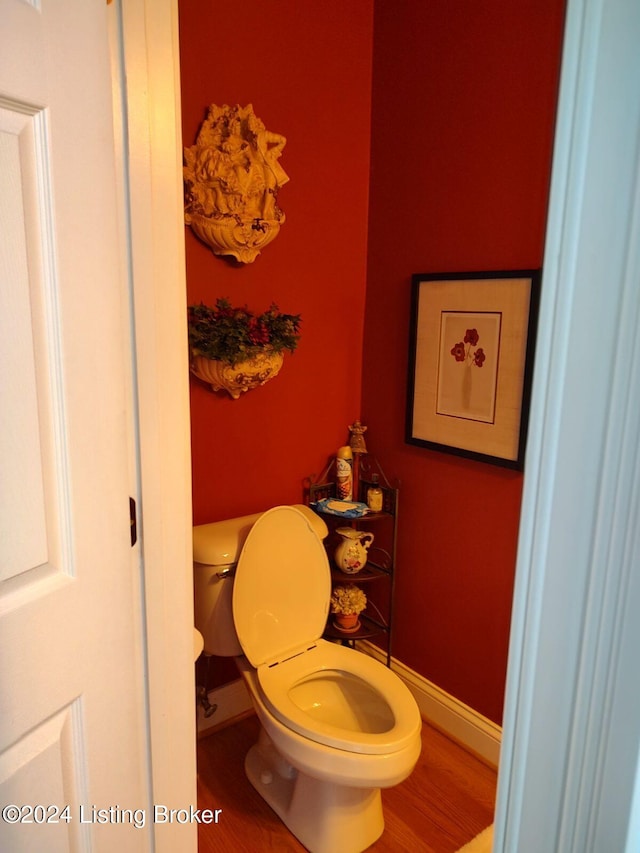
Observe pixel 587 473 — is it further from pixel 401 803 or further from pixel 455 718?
pixel 455 718

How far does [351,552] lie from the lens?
2061 mm

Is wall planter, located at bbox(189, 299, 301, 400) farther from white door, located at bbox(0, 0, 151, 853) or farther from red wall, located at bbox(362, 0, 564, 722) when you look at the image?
white door, located at bbox(0, 0, 151, 853)

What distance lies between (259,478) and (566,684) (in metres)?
1.61

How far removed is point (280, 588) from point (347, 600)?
1.33ft

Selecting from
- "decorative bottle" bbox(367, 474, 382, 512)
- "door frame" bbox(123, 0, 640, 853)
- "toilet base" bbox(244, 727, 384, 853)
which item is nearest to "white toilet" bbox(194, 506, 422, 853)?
"toilet base" bbox(244, 727, 384, 853)

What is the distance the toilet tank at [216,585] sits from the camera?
1689mm

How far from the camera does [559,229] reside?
0.45 m

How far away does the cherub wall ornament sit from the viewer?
1.68m

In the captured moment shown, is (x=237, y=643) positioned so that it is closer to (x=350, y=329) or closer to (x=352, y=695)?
(x=352, y=695)

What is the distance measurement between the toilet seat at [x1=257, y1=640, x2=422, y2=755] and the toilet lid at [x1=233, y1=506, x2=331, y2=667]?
0.06 metres

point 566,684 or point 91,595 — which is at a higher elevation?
point 566,684

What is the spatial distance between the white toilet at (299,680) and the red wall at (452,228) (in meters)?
0.42

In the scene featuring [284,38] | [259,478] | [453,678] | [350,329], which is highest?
[284,38]

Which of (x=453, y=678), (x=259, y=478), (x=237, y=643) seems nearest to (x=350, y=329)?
(x=259, y=478)
